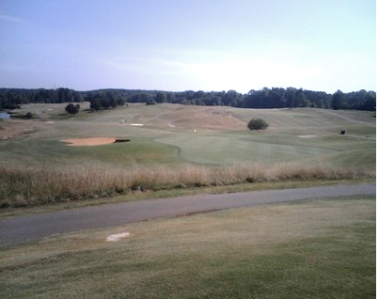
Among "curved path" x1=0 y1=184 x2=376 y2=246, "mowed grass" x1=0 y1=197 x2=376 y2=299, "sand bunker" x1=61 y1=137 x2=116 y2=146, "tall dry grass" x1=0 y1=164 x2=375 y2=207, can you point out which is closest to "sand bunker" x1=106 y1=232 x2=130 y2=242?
"mowed grass" x1=0 y1=197 x2=376 y2=299

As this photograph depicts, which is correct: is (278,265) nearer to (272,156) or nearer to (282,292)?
(282,292)

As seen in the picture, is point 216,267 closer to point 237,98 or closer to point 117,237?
point 117,237

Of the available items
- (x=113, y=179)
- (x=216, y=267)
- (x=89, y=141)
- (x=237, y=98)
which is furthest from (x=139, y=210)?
(x=237, y=98)

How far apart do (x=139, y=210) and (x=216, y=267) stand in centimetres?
940

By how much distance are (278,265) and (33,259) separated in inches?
203

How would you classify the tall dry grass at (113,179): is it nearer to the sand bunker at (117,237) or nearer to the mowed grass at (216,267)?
the sand bunker at (117,237)

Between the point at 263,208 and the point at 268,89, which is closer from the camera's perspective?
the point at 263,208

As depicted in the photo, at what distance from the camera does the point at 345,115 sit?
324ft

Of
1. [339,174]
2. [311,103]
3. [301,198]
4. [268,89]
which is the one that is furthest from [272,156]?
[268,89]

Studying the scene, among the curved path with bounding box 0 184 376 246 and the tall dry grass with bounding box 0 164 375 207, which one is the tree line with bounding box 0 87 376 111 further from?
the curved path with bounding box 0 184 376 246

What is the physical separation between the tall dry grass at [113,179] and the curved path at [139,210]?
226cm

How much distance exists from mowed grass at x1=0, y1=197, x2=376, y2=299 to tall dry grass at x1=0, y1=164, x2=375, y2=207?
731cm

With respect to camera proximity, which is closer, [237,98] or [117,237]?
[117,237]

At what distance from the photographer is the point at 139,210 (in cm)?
1461
